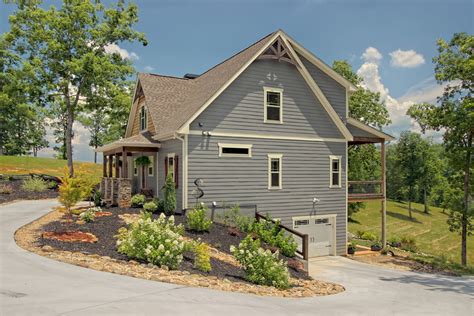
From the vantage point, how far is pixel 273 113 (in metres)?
19.2

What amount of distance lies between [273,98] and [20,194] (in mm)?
18713

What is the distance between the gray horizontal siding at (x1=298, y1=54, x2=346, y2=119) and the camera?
21266mm

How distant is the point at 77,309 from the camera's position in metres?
6.05

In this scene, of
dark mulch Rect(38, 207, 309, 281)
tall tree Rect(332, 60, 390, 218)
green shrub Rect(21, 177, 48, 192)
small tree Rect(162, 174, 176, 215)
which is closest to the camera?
dark mulch Rect(38, 207, 309, 281)

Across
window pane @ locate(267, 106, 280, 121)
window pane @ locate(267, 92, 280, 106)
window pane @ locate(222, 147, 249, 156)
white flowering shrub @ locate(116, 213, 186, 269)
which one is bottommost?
white flowering shrub @ locate(116, 213, 186, 269)

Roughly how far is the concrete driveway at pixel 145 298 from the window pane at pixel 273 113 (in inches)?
374

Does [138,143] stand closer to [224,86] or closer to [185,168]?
[185,168]

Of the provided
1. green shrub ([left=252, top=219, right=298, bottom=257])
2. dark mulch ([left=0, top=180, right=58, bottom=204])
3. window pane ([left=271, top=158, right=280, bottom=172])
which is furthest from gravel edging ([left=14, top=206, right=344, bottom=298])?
dark mulch ([left=0, top=180, right=58, bottom=204])

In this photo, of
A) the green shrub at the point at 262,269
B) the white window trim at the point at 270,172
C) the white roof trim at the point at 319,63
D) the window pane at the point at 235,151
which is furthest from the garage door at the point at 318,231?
the green shrub at the point at 262,269

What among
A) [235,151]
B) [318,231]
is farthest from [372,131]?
[235,151]

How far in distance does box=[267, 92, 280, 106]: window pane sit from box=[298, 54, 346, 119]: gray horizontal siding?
10.8 ft

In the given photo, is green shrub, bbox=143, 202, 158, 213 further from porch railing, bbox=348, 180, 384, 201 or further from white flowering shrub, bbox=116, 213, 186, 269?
porch railing, bbox=348, 180, 384, 201

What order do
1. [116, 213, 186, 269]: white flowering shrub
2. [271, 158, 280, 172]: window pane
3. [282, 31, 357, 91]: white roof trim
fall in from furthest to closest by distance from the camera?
[282, 31, 357, 91]: white roof trim < [271, 158, 280, 172]: window pane < [116, 213, 186, 269]: white flowering shrub

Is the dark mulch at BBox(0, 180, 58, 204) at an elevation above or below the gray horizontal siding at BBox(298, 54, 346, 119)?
below
